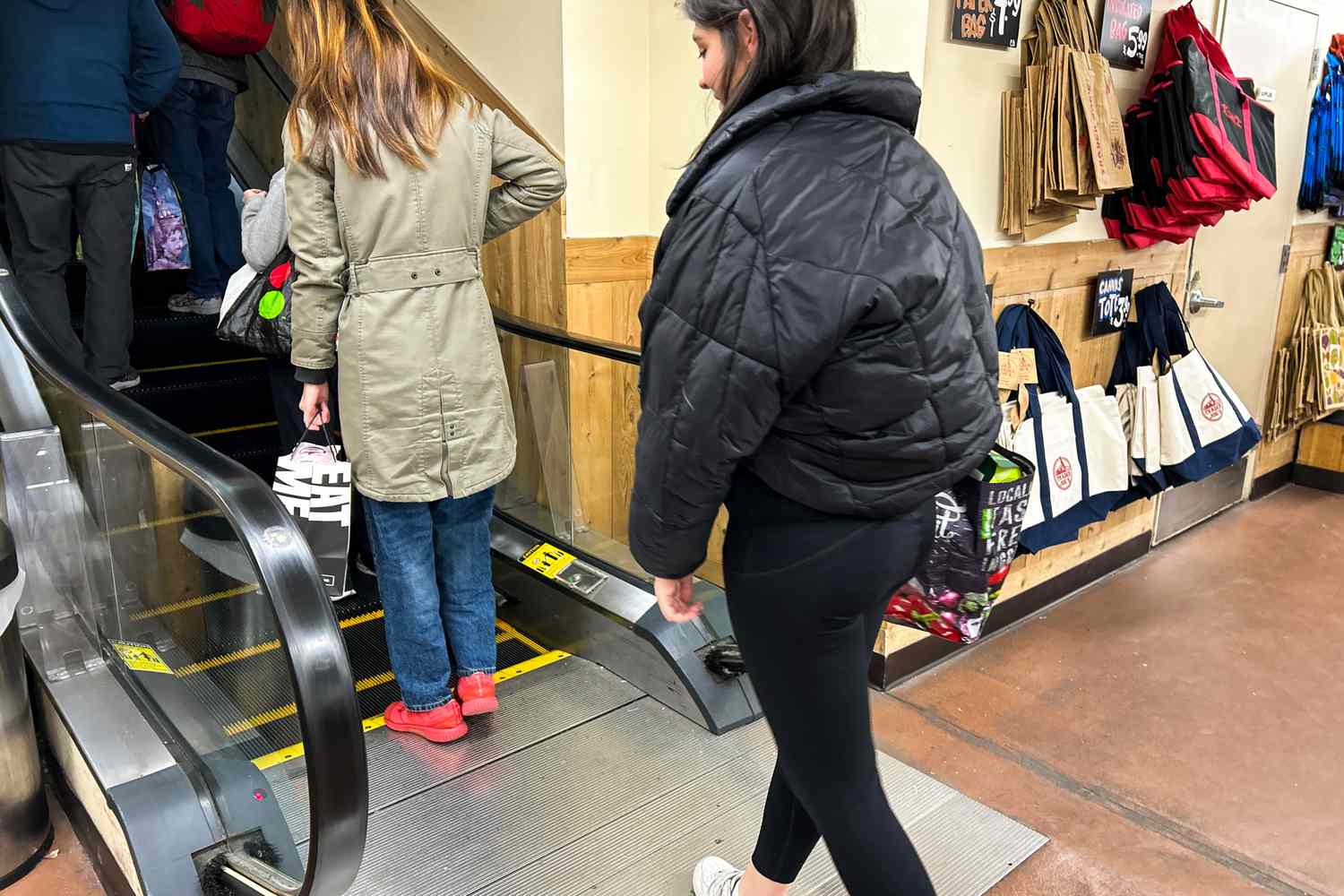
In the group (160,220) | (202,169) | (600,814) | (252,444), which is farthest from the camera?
(202,169)

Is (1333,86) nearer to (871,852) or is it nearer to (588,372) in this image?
(588,372)

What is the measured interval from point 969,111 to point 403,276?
162 cm

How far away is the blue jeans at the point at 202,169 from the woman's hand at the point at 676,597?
3.31 metres

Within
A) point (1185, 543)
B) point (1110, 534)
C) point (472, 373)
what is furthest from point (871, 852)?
point (1185, 543)

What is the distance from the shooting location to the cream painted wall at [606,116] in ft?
10.4

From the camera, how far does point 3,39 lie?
320 cm

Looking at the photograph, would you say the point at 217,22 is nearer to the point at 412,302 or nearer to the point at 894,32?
the point at 412,302

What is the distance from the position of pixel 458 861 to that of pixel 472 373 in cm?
106

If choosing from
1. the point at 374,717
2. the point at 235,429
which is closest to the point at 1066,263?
the point at 374,717

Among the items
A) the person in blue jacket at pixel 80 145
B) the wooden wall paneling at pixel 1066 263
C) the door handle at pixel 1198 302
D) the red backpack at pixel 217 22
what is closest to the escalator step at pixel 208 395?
the person in blue jacket at pixel 80 145

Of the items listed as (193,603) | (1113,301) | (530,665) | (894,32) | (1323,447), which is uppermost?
(894,32)

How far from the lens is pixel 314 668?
1.46 metres

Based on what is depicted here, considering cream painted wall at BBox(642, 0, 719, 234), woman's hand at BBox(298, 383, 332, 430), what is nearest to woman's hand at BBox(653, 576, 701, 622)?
woman's hand at BBox(298, 383, 332, 430)

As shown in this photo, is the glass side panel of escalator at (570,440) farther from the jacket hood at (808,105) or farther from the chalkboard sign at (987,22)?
the jacket hood at (808,105)
